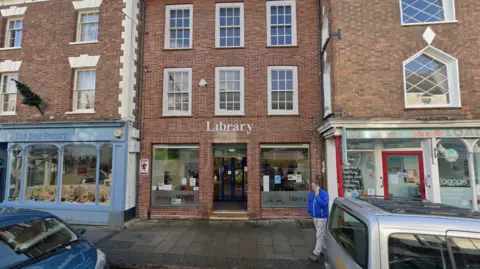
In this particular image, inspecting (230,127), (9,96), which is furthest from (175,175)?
(9,96)

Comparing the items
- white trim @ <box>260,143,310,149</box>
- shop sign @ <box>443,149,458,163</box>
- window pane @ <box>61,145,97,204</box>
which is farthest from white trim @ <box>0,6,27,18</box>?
shop sign @ <box>443,149,458,163</box>

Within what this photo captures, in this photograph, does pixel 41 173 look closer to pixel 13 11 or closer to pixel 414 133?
pixel 13 11

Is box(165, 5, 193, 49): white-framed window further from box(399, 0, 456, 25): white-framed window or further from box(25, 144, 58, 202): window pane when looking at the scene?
box(399, 0, 456, 25): white-framed window

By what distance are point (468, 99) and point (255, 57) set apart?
22.8ft

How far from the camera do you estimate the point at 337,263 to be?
3.24 meters

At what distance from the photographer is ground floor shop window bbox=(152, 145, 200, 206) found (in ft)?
30.1

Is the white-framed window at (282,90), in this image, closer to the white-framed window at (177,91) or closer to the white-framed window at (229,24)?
the white-framed window at (229,24)

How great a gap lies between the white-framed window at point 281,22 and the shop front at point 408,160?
4082 mm

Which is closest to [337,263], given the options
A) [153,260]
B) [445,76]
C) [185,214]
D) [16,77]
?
[153,260]

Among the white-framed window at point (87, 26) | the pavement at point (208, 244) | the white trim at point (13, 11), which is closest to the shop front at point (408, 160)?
the pavement at point (208, 244)

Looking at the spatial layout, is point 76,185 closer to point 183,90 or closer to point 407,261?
point 183,90

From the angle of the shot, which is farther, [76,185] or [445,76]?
[76,185]

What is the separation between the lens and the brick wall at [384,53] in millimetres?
7199

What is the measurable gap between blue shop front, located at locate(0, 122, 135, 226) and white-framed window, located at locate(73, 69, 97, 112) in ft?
2.95
